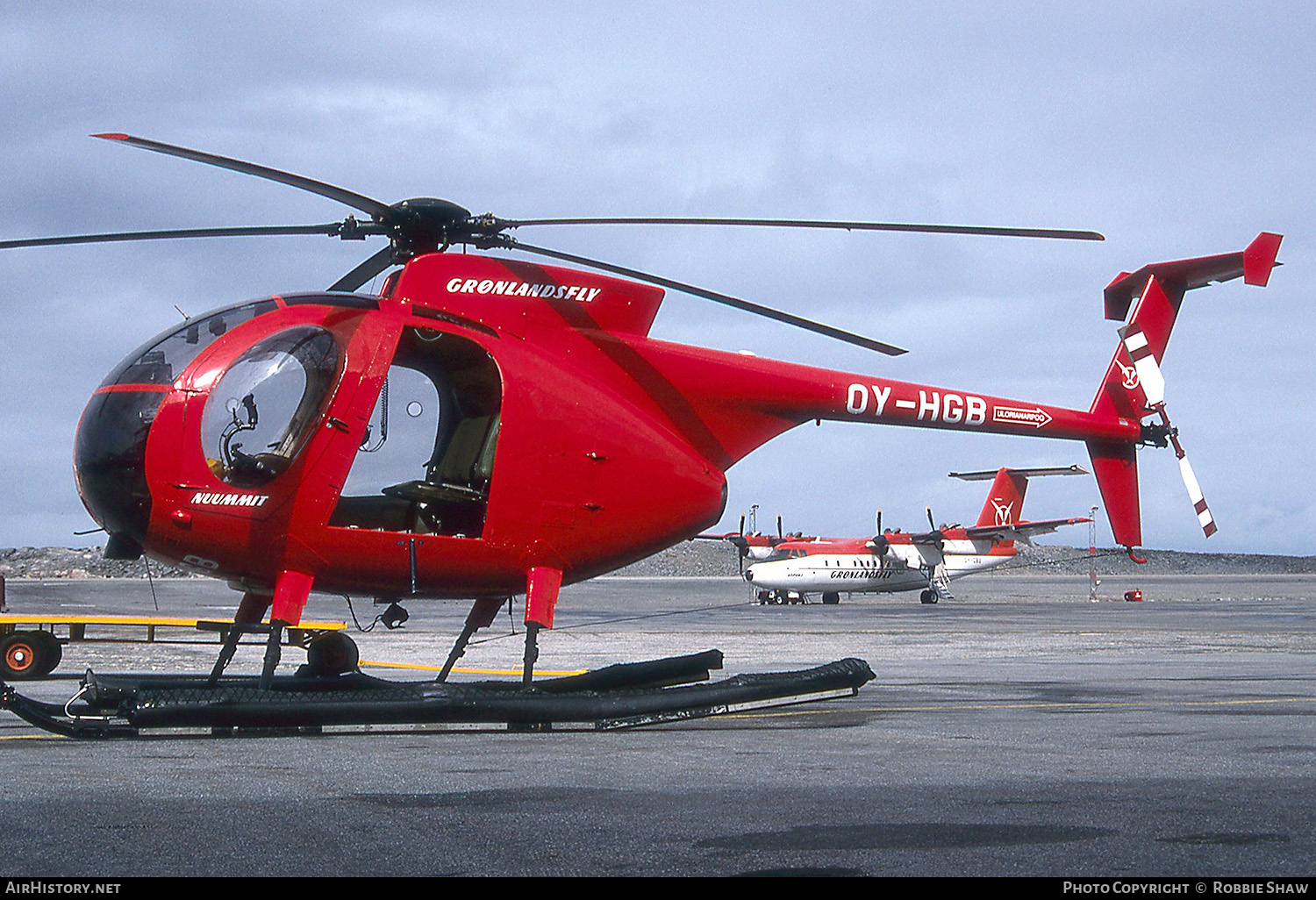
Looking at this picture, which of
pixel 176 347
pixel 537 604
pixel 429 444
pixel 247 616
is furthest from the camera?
pixel 247 616

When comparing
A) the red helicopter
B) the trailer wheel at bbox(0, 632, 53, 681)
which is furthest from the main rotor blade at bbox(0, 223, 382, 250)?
the trailer wheel at bbox(0, 632, 53, 681)

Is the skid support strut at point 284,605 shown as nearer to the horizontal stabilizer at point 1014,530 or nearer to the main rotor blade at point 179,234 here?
the main rotor blade at point 179,234

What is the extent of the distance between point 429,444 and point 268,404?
4.67 ft

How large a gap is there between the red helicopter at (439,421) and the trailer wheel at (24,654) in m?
5.01

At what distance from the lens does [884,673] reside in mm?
14977

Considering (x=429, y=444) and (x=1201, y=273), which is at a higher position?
(x=1201, y=273)

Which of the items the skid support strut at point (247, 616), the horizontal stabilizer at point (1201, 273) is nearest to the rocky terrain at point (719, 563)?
the horizontal stabilizer at point (1201, 273)

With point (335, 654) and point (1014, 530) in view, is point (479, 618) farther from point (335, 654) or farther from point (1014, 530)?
point (1014, 530)

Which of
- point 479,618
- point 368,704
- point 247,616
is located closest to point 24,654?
point 247,616

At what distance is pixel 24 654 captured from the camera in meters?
13.7

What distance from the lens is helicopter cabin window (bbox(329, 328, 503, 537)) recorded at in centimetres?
966

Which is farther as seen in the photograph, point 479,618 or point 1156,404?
point 1156,404

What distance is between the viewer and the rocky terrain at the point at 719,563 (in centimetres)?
10244
